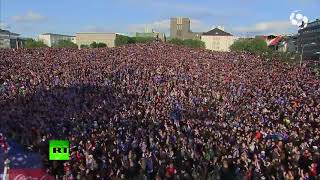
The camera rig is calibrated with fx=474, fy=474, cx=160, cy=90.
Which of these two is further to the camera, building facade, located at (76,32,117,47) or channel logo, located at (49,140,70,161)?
building facade, located at (76,32,117,47)

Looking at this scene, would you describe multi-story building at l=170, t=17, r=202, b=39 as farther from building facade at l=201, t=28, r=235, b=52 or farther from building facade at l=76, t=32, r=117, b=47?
building facade at l=76, t=32, r=117, b=47

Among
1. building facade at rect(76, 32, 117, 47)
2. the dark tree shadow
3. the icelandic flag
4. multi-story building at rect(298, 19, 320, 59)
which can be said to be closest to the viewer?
the dark tree shadow

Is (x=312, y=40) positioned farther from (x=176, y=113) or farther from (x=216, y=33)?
(x=216, y=33)

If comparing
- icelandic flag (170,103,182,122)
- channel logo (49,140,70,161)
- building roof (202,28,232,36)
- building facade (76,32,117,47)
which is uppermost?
building roof (202,28,232,36)

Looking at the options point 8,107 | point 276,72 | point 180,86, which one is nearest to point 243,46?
point 276,72

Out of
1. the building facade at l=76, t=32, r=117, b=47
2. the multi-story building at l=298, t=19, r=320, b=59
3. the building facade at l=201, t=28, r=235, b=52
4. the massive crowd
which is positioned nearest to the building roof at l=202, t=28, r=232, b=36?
the building facade at l=201, t=28, r=235, b=52

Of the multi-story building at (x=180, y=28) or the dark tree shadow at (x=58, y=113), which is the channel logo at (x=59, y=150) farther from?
the multi-story building at (x=180, y=28)

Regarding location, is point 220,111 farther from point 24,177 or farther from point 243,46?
point 243,46

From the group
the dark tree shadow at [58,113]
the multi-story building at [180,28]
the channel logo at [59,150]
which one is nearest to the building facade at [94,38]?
the multi-story building at [180,28]

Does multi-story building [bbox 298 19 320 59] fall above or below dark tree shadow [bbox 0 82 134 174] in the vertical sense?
above
